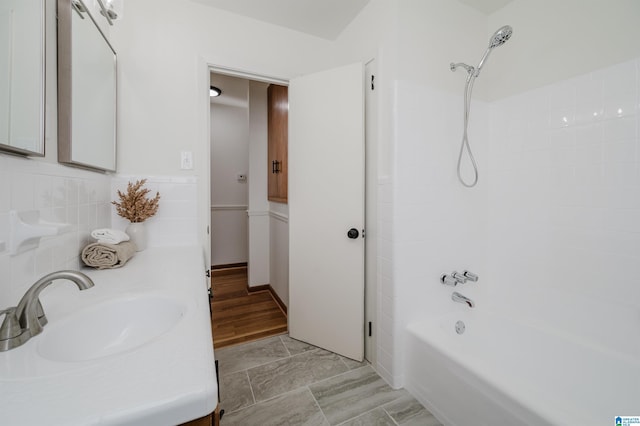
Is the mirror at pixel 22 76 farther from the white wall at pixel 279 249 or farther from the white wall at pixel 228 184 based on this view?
the white wall at pixel 228 184

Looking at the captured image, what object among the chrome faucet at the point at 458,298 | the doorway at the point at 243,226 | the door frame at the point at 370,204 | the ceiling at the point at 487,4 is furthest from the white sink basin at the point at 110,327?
the ceiling at the point at 487,4

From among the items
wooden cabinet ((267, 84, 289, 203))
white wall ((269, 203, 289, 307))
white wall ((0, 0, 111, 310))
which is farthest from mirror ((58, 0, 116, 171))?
white wall ((269, 203, 289, 307))

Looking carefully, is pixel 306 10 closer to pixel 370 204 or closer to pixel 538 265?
pixel 370 204

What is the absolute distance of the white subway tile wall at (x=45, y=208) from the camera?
70cm

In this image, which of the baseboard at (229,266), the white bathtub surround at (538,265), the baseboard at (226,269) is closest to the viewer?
the white bathtub surround at (538,265)

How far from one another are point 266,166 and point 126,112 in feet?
5.10

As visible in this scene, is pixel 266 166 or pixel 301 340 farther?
pixel 266 166

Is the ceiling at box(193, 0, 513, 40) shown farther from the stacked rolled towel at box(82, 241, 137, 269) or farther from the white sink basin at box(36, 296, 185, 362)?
the white sink basin at box(36, 296, 185, 362)

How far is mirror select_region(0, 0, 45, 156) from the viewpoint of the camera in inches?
27.4

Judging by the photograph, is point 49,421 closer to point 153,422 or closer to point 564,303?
point 153,422

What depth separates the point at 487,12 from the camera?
1.75 metres

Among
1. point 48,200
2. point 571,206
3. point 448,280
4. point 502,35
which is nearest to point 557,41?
point 502,35

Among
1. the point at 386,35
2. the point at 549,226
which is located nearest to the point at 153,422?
the point at 386,35

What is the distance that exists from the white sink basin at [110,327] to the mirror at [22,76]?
1.67 feet
